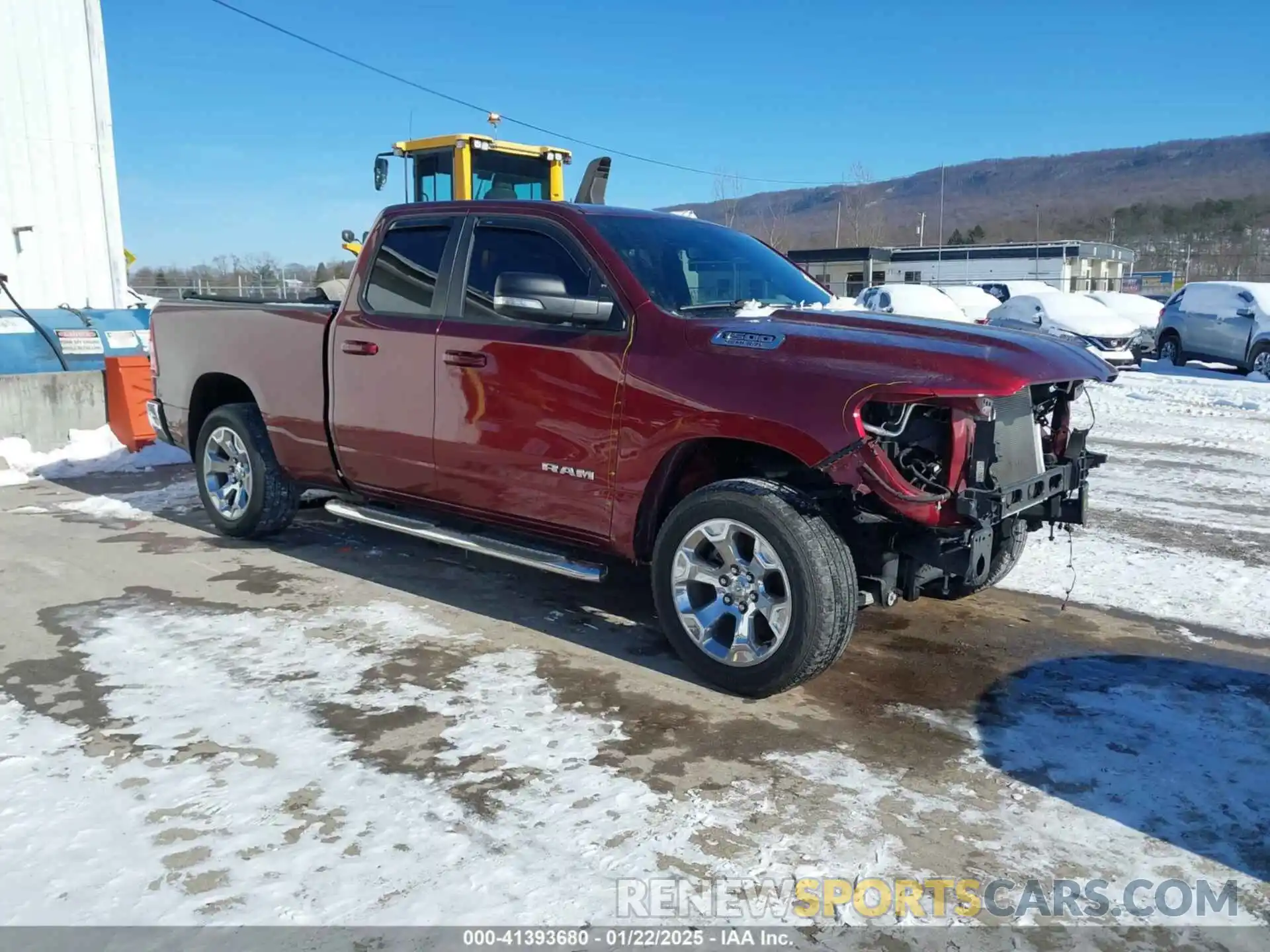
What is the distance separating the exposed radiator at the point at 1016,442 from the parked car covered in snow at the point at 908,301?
18.3 m

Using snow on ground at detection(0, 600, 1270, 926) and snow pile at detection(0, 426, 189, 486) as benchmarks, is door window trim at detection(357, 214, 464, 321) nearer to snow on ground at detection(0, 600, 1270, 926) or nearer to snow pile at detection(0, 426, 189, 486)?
snow on ground at detection(0, 600, 1270, 926)

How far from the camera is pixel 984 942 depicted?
2.55 meters

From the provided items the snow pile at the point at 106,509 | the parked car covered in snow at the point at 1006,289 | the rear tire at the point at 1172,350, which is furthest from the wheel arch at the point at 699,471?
the parked car covered in snow at the point at 1006,289

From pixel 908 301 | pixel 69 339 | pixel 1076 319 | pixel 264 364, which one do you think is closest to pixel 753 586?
pixel 264 364

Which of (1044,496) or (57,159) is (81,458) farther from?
(1044,496)

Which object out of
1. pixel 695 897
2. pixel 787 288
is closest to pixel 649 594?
pixel 787 288

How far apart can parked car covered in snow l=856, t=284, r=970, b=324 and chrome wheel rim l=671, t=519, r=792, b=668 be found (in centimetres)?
1883

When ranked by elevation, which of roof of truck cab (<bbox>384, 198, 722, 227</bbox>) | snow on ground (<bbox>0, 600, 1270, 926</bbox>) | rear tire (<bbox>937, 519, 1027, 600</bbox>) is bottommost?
snow on ground (<bbox>0, 600, 1270, 926</bbox>)

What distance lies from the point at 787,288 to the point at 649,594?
5.91ft

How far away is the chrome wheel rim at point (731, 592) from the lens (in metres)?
3.92

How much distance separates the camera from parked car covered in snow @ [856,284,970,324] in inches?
884

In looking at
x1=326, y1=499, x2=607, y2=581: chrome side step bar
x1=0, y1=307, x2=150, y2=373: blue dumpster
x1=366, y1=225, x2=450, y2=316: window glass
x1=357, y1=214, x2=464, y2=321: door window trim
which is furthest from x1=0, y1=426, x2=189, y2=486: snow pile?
x1=357, y1=214, x2=464, y2=321: door window trim

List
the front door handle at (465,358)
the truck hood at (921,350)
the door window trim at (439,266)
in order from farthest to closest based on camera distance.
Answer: the door window trim at (439,266), the front door handle at (465,358), the truck hood at (921,350)

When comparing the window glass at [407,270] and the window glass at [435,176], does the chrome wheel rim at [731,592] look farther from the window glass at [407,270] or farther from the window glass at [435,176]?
the window glass at [435,176]
